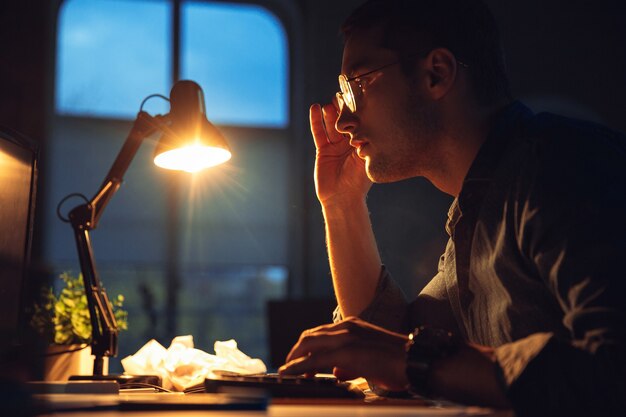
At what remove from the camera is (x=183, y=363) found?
1353 mm

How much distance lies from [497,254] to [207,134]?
768 millimetres

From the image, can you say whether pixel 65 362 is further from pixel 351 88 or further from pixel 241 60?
pixel 241 60

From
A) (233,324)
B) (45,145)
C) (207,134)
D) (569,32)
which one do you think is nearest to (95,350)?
(207,134)

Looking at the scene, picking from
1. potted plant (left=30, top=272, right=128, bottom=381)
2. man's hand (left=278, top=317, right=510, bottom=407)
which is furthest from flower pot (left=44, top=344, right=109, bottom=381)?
man's hand (left=278, top=317, right=510, bottom=407)

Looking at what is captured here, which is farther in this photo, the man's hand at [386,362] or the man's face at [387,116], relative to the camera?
the man's face at [387,116]

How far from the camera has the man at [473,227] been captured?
30.0 inches

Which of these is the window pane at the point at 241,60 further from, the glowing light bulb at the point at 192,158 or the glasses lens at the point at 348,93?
the glasses lens at the point at 348,93

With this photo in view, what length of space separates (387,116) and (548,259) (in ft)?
1.93

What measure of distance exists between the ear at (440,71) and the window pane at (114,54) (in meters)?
3.88

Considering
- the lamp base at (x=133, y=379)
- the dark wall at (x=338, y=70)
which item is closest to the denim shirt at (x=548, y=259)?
the lamp base at (x=133, y=379)

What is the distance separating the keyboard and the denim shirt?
0.21 m

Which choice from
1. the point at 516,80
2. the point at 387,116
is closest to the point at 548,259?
the point at 387,116

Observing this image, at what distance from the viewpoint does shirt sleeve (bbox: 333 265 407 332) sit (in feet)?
4.85

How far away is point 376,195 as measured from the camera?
4.81 m
